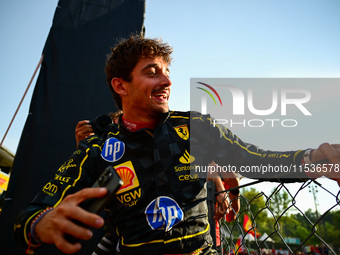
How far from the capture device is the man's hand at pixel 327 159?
0.98 m

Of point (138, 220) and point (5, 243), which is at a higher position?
point (138, 220)

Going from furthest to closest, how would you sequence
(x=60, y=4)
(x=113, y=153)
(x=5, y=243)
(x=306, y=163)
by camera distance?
(x=60, y=4) < (x=5, y=243) < (x=113, y=153) < (x=306, y=163)

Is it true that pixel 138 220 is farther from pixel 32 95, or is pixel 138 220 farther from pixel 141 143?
pixel 32 95

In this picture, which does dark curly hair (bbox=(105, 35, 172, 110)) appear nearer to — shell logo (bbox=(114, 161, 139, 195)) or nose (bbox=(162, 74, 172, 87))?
nose (bbox=(162, 74, 172, 87))

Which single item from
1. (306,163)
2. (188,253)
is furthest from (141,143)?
(306,163)

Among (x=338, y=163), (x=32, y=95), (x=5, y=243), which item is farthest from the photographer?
(x=32, y=95)

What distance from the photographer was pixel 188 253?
117 cm

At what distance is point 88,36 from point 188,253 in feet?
10.3

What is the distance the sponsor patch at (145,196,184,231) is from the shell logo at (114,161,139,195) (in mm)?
151

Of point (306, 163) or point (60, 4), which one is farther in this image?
point (60, 4)

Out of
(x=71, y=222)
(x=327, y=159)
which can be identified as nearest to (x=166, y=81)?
(x=327, y=159)

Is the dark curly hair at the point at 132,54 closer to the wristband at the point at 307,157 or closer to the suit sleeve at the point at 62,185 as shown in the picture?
the suit sleeve at the point at 62,185

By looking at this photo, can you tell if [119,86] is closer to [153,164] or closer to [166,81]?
[166,81]

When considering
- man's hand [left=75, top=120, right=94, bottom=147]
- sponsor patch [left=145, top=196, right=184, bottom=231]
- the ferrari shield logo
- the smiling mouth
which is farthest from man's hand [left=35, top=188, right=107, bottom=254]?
man's hand [left=75, top=120, right=94, bottom=147]
